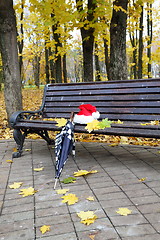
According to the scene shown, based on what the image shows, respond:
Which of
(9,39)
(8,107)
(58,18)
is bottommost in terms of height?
(8,107)

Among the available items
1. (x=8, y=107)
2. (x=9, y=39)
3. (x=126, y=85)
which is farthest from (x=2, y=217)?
(x=9, y=39)

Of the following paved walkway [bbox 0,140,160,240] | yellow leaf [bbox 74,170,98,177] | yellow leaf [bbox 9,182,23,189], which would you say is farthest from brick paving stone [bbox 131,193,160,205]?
yellow leaf [bbox 9,182,23,189]

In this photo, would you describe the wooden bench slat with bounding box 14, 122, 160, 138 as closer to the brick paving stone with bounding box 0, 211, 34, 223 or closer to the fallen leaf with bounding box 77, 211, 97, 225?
the fallen leaf with bounding box 77, 211, 97, 225

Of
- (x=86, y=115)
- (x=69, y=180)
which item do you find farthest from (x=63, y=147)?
(x=86, y=115)

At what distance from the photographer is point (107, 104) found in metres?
4.33

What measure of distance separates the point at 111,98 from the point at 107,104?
12 centimetres

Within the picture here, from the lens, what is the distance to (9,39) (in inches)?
226

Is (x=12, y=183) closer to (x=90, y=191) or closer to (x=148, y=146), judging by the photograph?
(x=90, y=191)

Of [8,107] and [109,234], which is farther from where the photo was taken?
[8,107]

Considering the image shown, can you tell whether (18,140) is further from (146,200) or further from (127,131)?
(146,200)

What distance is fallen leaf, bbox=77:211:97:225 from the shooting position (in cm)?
222

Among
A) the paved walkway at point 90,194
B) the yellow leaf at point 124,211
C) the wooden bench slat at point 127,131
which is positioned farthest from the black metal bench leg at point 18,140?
the yellow leaf at point 124,211

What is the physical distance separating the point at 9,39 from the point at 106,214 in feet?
15.2

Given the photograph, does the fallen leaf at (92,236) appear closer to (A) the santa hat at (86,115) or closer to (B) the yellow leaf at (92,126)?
(B) the yellow leaf at (92,126)
